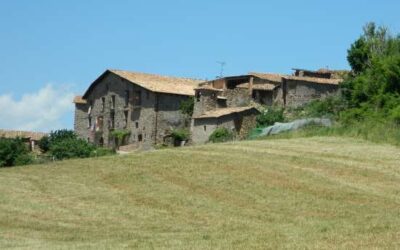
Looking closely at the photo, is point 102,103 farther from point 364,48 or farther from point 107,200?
point 107,200

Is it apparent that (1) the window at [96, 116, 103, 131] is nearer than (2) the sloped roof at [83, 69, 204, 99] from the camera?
No

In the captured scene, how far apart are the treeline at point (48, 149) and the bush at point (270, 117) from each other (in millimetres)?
11173

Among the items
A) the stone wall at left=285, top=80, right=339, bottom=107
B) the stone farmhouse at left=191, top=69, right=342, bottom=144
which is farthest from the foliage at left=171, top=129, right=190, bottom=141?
the stone wall at left=285, top=80, right=339, bottom=107

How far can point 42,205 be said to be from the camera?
26266mm

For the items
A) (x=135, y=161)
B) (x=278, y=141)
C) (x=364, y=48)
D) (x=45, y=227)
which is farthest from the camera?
(x=364, y=48)

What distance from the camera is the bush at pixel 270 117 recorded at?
62.1 meters

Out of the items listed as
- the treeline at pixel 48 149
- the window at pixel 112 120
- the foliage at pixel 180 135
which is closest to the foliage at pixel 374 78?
the foliage at pixel 180 135

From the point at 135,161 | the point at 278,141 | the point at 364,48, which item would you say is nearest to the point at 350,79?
the point at 364,48

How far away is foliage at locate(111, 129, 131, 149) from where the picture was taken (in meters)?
74.8

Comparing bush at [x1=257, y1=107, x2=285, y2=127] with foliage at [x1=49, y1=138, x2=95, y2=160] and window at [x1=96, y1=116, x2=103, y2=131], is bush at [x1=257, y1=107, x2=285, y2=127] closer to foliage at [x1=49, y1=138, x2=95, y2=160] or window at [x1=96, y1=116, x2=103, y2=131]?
foliage at [x1=49, y1=138, x2=95, y2=160]

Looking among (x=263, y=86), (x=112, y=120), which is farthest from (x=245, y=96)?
Answer: (x=112, y=120)

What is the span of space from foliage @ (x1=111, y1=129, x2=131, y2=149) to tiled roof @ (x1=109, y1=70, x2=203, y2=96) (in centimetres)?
462

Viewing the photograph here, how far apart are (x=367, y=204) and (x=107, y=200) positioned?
8.17 meters

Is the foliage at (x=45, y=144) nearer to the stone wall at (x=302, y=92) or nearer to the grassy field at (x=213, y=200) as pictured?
the stone wall at (x=302, y=92)
